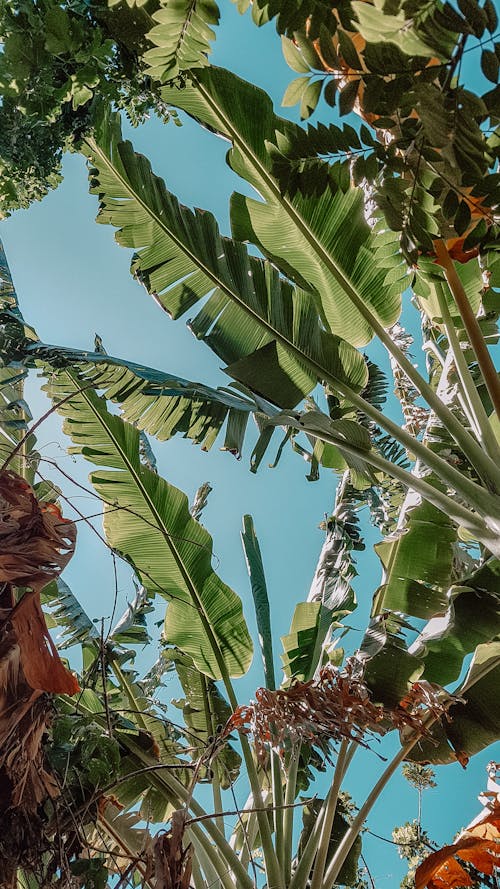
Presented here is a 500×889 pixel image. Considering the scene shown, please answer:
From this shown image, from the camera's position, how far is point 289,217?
8.54 ft

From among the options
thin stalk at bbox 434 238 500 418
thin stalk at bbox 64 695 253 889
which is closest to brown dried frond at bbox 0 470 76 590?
thin stalk at bbox 434 238 500 418

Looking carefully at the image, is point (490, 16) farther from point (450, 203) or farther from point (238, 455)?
point (238, 455)

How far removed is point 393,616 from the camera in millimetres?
2631

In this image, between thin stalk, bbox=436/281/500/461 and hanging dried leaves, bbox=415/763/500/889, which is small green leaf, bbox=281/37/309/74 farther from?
hanging dried leaves, bbox=415/763/500/889

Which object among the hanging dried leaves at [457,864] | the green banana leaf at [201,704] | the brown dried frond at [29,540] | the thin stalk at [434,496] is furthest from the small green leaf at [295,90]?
the green banana leaf at [201,704]

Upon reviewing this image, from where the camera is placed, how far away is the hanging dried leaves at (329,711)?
225 centimetres

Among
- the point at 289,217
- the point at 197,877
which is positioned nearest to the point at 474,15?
the point at 289,217

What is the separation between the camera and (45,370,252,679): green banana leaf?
289 cm

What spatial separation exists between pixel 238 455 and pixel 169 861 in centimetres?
162

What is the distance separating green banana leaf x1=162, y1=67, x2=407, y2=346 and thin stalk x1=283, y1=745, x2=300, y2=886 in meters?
2.06

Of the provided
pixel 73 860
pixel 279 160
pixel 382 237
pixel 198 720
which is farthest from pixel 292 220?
pixel 198 720

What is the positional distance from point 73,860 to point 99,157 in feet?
8.84

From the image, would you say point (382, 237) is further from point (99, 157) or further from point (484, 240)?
point (99, 157)

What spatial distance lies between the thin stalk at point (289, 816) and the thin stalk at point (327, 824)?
0.53ft
